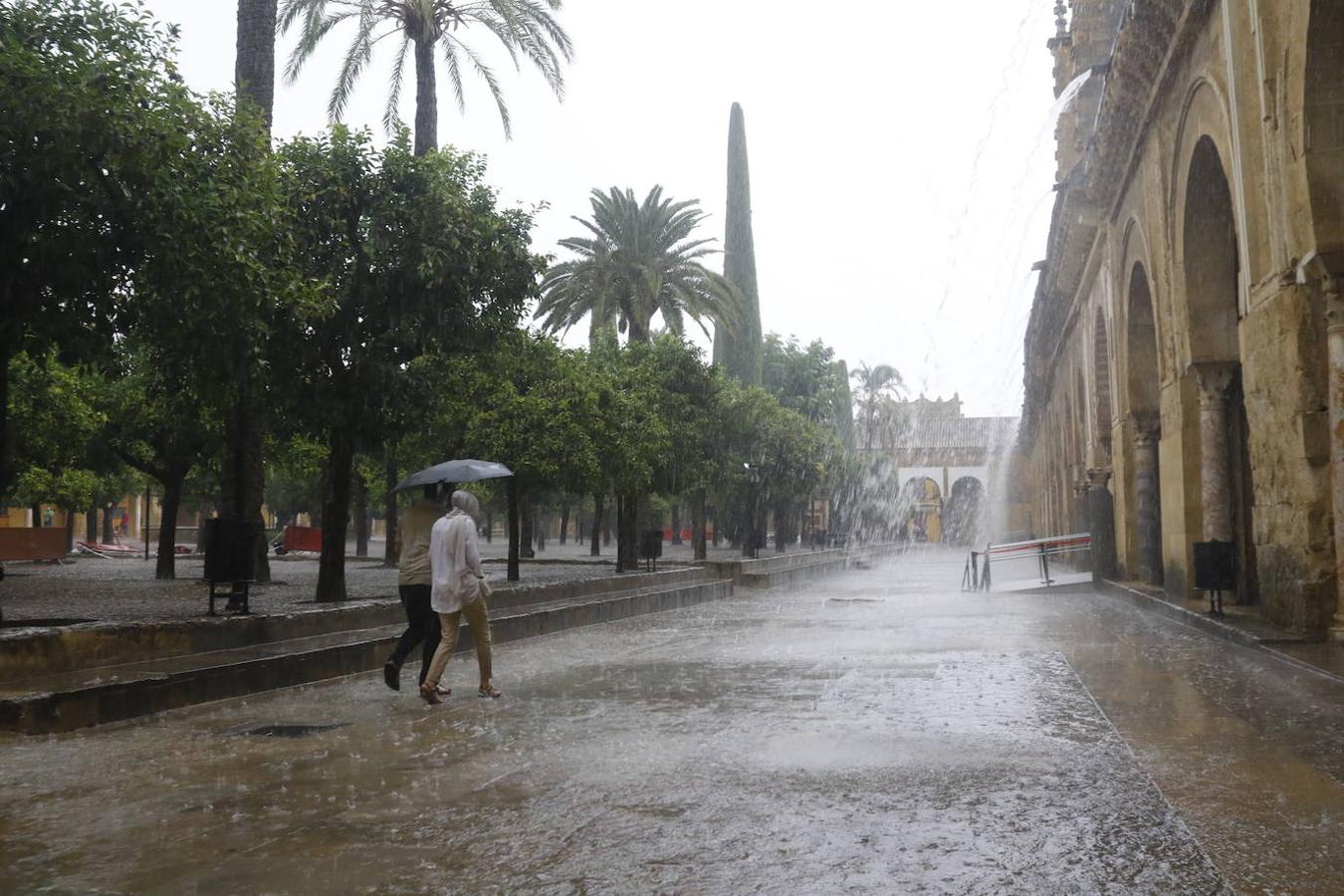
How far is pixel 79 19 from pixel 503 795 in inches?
320

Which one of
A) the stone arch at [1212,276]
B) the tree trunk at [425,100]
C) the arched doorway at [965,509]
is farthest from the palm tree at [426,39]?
the arched doorway at [965,509]

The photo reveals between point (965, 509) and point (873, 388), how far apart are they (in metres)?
11.2

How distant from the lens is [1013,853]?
397 centimetres

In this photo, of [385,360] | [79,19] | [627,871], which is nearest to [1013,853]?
[627,871]

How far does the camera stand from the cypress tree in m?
43.6

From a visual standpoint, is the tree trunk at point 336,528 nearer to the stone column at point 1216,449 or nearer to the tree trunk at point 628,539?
the tree trunk at point 628,539

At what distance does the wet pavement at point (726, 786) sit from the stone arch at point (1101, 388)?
14305 millimetres

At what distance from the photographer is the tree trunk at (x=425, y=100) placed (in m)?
19.7

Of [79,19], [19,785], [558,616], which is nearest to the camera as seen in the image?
[19,785]

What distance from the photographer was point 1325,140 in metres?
8.50

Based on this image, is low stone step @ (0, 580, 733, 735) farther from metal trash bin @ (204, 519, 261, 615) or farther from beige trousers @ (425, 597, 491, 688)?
beige trousers @ (425, 597, 491, 688)

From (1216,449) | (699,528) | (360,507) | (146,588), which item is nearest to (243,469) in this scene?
(146,588)

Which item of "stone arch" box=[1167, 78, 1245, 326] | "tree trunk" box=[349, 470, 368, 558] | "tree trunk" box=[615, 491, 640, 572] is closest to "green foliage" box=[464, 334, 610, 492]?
"tree trunk" box=[615, 491, 640, 572]

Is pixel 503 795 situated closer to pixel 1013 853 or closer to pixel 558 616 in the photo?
pixel 1013 853
